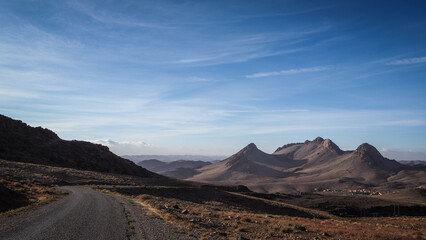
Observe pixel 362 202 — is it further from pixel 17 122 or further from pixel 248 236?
pixel 17 122

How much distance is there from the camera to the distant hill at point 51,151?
281 ft

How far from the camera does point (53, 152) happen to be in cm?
9525

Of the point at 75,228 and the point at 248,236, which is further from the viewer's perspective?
the point at 248,236

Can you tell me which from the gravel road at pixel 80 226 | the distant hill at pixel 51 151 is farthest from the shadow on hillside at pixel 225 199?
the distant hill at pixel 51 151

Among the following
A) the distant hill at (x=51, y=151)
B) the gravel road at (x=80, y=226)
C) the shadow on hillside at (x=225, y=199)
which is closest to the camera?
the gravel road at (x=80, y=226)

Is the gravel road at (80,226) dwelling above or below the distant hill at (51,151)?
below

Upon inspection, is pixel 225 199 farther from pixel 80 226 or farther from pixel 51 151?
pixel 51 151

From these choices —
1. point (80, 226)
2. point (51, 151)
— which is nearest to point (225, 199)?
point (80, 226)

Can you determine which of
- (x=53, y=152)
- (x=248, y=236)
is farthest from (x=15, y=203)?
(x=53, y=152)

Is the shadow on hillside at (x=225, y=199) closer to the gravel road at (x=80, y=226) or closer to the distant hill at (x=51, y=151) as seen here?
the gravel road at (x=80, y=226)

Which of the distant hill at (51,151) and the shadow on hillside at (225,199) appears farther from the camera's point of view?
the distant hill at (51,151)

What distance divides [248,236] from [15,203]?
1957 centimetres

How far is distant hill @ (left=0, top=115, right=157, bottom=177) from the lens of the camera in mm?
85500

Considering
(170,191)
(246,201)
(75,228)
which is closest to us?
(75,228)
